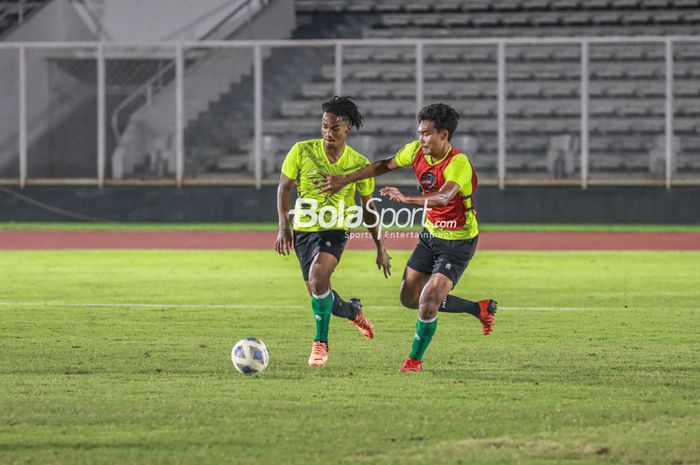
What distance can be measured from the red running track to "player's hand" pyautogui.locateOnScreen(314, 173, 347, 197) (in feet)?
36.4

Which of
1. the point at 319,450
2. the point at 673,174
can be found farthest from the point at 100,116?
the point at 319,450

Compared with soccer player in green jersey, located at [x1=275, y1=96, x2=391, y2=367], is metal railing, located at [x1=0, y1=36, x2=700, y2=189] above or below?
above

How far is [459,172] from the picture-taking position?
912 centimetres

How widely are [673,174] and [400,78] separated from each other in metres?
5.98

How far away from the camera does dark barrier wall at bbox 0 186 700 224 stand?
88.4 ft

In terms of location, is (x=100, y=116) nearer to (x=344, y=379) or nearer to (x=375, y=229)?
(x=375, y=229)

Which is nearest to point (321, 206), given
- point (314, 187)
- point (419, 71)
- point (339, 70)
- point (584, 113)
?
point (314, 187)

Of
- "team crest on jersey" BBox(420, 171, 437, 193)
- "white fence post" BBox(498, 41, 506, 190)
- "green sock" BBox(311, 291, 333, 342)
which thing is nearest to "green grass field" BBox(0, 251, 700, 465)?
"green sock" BBox(311, 291, 333, 342)

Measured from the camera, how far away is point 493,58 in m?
28.1

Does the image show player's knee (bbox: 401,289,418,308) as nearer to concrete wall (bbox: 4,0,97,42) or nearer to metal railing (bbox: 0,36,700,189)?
metal railing (bbox: 0,36,700,189)

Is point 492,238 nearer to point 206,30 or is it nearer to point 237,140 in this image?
point 237,140

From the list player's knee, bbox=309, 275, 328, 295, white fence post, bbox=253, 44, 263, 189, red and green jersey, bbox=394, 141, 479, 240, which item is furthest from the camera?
white fence post, bbox=253, 44, 263, 189

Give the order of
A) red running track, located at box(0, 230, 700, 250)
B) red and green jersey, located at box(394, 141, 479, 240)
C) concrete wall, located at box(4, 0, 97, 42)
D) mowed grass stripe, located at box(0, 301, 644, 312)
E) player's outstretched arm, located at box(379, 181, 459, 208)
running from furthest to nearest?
concrete wall, located at box(4, 0, 97, 42) < red running track, located at box(0, 230, 700, 250) < mowed grass stripe, located at box(0, 301, 644, 312) < red and green jersey, located at box(394, 141, 479, 240) < player's outstretched arm, located at box(379, 181, 459, 208)

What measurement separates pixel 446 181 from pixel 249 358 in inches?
71.6
